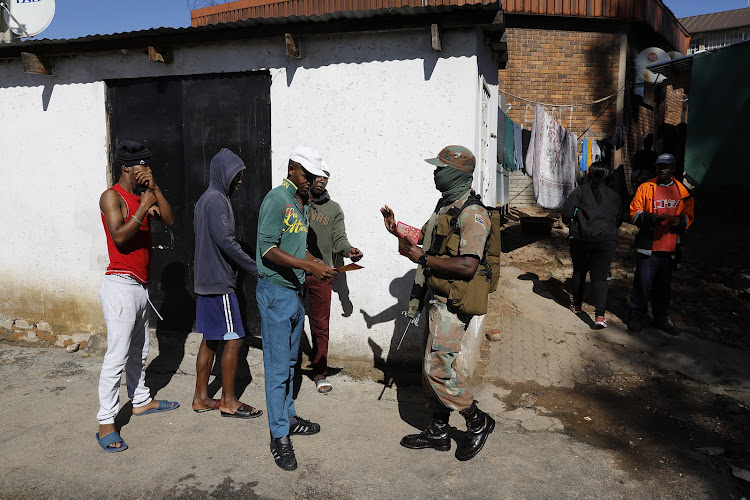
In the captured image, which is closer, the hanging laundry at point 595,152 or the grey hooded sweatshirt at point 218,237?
the grey hooded sweatshirt at point 218,237

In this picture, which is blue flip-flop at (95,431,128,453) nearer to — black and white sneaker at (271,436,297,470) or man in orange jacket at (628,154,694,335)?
black and white sneaker at (271,436,297,470)

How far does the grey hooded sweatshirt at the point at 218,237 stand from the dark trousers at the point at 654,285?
183 inches

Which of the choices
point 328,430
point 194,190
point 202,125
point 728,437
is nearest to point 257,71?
point 202,125

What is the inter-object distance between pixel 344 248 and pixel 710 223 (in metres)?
10.0

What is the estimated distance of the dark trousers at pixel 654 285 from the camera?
6.18m

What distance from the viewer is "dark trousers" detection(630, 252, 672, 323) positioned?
6.18 m

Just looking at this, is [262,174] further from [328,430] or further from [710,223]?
[710,223]

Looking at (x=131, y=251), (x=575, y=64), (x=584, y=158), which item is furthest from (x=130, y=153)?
(x=575, y=64)

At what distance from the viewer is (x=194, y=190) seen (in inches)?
228

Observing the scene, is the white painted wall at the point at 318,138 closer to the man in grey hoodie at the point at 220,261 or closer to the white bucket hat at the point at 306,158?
the man in grey hoodie at the point at 220,261

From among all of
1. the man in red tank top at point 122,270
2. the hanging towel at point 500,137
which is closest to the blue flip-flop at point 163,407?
the man in red tank top at point 122,270

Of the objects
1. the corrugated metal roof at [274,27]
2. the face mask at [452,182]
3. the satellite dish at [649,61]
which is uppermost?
the satellite dish at [649,61]

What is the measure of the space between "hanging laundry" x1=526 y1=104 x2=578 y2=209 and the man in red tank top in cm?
553

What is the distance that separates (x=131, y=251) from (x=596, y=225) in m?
5.13
